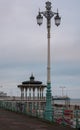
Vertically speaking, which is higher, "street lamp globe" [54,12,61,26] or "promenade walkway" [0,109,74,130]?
"street lamp globe" [54,12,61,26]

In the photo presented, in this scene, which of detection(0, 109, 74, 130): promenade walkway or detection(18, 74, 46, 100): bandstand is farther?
detection(18, 74, 46, 100): bandstand

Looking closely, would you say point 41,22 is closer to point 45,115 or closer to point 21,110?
point 45,115

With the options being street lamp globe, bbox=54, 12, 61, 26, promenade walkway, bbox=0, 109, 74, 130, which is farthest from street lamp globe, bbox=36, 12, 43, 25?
promenade walkway, bbox=0, 109, 74, 130

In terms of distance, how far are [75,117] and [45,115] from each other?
20.4 feet

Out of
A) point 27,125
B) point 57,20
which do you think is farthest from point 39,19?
point 27,125

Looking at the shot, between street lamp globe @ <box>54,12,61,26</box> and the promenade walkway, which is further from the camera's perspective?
street lamp globe @ <box>54,12,61,26</box>

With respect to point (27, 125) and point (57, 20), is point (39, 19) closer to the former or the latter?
point (57, 20)

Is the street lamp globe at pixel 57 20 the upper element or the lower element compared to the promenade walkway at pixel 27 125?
upper

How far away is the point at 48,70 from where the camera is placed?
27.5 meters

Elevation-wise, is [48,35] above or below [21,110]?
above

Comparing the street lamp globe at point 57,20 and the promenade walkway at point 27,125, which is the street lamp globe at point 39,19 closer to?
the street lamp globe at point 57,20

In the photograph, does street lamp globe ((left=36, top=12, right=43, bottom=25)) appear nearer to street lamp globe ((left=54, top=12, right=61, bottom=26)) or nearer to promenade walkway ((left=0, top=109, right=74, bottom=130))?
street lamp globe ((left=54, top=12, right=61, bottom=26))

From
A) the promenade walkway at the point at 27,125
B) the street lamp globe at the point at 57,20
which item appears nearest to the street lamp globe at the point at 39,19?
the street lamp globe at the point at 57,20

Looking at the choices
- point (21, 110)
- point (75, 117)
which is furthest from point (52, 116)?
point (21, 110)
